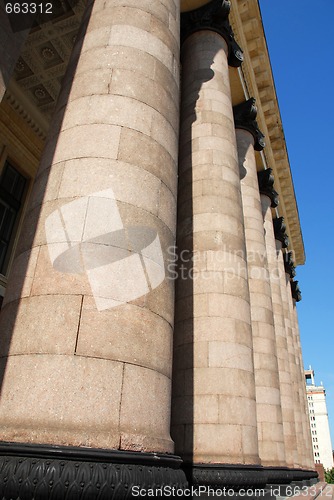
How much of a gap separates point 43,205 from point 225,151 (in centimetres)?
845

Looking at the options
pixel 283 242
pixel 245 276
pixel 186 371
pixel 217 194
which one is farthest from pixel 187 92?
pixel 283 242

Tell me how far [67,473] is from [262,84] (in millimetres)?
28344

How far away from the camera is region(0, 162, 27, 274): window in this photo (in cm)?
2062

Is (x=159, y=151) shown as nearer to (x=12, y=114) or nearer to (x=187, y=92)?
(x=187, y=92)

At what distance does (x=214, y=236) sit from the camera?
11508mm

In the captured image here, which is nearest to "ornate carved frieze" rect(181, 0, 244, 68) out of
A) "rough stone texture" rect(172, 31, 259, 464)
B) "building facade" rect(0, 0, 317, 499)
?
"building facade" rect(0, 0, 317, 499)

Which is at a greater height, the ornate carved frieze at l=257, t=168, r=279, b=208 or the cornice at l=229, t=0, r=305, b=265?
the cornice at l=229, t=0, r=305, b=265

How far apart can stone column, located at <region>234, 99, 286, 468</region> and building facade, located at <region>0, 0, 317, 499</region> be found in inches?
6.3

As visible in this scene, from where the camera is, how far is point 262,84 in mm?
27312

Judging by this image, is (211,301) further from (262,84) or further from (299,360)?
(299,360)

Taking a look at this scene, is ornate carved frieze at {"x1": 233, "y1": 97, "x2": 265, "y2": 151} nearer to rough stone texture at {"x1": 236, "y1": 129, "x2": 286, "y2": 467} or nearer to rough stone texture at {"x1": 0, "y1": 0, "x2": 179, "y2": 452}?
rough stone texture at {"x1": 236, "y1": 129, "x2": 286, "y2": 467}

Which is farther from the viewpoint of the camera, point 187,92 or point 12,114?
point 12,114

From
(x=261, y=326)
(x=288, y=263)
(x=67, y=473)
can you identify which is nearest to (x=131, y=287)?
(x=67, y=473)

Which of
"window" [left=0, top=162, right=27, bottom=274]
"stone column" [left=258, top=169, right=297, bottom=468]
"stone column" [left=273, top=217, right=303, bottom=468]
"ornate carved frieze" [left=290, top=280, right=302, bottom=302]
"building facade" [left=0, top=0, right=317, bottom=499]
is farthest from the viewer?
"ornate carved frieze" [left=290, top=280, right=302, bottom=302]
